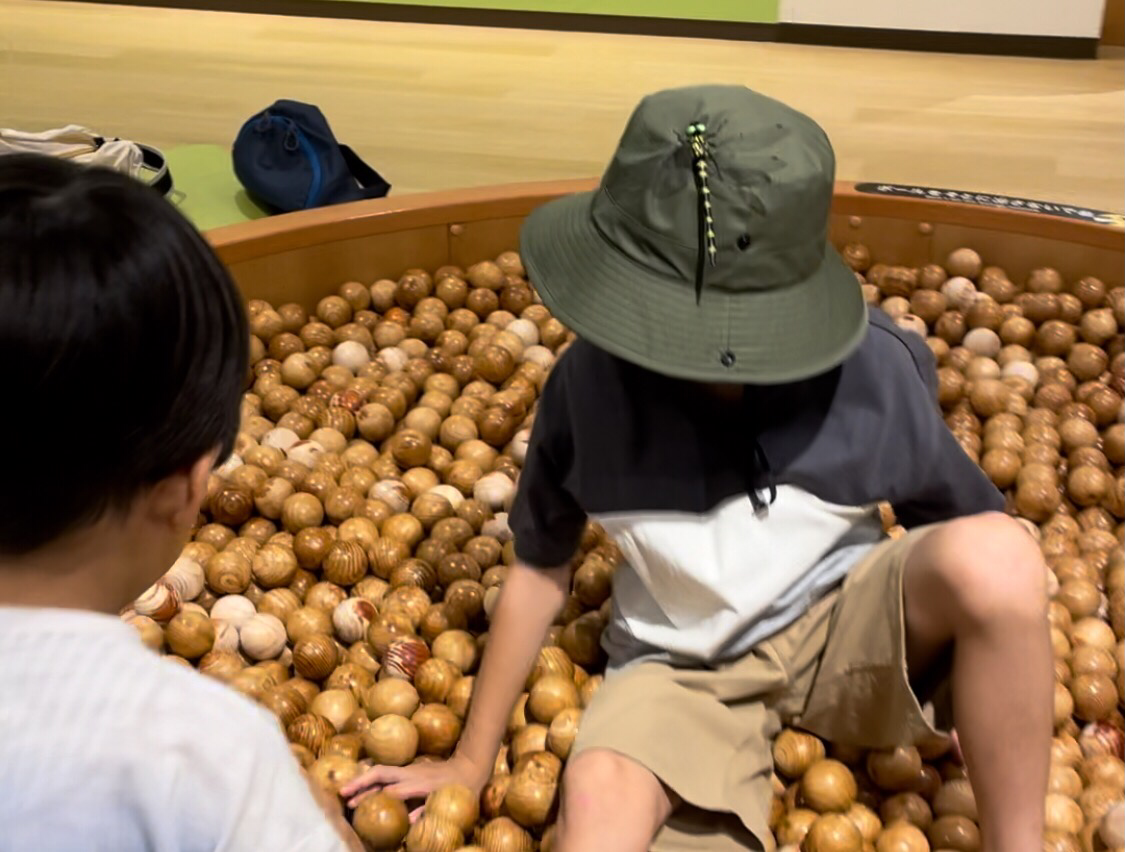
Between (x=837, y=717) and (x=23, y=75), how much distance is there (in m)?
3.08

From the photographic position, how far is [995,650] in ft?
2.89

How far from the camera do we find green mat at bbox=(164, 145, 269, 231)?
84.8 inches

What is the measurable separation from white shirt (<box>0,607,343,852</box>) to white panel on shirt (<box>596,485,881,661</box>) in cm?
44

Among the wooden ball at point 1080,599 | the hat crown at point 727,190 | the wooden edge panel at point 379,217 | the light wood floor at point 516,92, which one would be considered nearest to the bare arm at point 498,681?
the hat crown at point 727,190

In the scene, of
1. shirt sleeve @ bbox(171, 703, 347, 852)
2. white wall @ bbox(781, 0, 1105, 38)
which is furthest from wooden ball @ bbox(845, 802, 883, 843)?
white wall @ bbox(781, 0, 1105, 38)

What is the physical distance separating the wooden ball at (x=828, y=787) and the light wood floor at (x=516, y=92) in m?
1.64

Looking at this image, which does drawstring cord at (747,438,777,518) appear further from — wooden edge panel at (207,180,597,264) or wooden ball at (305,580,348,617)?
wooden edge panel at (207,180,597,264)

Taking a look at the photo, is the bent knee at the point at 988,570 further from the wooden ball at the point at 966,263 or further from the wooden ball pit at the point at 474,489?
the wooden ball at the point at 966,263

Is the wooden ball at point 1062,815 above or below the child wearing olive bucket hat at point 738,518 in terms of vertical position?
below

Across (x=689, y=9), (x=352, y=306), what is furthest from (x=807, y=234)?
(x=689, y=9)

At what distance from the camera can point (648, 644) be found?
1.05 m

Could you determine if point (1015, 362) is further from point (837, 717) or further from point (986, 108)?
point (986, 108)

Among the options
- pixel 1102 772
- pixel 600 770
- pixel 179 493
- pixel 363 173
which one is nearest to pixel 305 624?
pixel 600 770

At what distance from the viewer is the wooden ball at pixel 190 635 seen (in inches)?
47.9
